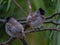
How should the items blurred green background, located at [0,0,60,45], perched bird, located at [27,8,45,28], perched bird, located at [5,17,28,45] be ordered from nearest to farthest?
perched bird, located at [5,17,28,45], blurred green background, located at [0,0,60,45], perched bird, located at [27,8,45,28]

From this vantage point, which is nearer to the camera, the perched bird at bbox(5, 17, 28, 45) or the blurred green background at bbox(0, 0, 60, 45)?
the perched bird at bbox(5, 17, 28, 45)

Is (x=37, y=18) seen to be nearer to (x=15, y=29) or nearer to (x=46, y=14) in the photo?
(x=46, y=14)

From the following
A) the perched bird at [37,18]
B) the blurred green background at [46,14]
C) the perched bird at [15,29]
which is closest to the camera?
the perched bird at [15,29]

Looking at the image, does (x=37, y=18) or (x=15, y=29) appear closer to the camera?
(x=15, y=29)

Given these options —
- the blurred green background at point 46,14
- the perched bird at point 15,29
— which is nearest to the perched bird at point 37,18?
the blurred green background at point 46,14

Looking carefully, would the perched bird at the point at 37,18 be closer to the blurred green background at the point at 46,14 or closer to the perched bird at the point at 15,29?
the blurred green background at the point at 46,14

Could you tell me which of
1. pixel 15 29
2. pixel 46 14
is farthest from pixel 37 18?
pixel 15 29

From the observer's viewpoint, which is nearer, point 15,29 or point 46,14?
point 15,29

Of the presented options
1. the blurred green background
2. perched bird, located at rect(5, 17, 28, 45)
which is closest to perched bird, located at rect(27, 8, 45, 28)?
the blurred green background

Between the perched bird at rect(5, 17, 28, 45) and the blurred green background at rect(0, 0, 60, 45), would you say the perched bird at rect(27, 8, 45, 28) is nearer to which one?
the blurred green background at rect(0, 0, 60, 45)

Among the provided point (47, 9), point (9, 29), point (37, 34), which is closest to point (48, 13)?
point (47, 9)

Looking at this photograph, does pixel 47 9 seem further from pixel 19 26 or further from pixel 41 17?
pixel 19 26
